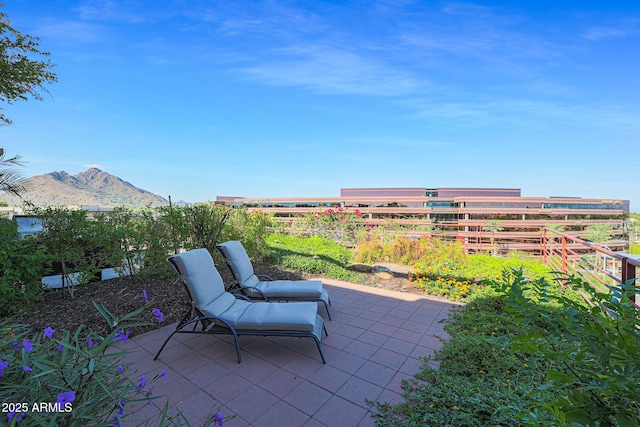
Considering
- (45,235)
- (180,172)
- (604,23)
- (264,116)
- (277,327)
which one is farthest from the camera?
(180,172)

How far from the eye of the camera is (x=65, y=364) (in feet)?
3.66

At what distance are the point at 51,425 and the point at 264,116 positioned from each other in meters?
15.0

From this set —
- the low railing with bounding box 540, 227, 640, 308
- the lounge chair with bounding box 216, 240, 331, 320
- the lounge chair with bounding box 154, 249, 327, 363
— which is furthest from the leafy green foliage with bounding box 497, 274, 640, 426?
the lounge chair with bounding box 216, 240, 331, 320

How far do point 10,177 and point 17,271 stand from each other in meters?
3.73

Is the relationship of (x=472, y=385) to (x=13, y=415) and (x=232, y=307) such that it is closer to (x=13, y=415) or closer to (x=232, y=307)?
(x=232, y=307)

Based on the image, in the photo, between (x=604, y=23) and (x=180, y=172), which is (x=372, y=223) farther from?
(x=180, y=172)

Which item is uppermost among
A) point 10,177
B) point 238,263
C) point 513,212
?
point 10,177

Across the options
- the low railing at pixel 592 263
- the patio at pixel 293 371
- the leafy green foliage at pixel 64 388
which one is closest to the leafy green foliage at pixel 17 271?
the patio at pixel 293 371

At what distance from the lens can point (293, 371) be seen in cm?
264

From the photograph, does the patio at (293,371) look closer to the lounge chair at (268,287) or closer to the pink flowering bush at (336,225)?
the lounge chair at (268,287)

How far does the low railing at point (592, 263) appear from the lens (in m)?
2.73

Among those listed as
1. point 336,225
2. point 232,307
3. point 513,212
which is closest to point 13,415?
point 232,307

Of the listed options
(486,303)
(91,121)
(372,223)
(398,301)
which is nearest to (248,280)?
(398,301)

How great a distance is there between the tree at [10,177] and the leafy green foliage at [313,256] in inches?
230
